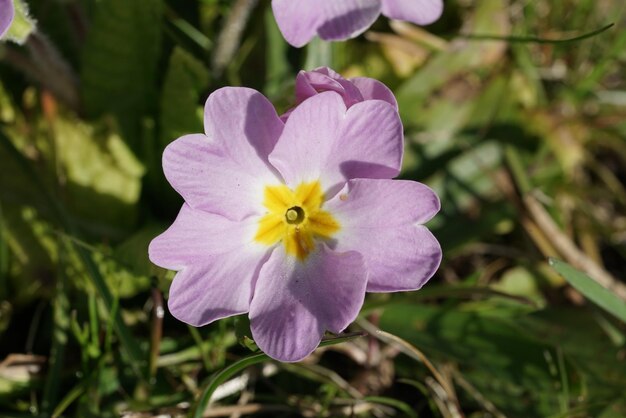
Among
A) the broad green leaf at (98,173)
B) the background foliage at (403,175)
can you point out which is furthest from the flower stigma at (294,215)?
the broad green leaf at (98,173)

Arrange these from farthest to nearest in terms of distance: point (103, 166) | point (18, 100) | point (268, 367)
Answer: point (18, 100) < point (103, 166) < point (268, 367)

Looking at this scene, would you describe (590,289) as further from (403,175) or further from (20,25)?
(20,25)

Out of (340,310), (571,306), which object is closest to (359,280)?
(340,310)

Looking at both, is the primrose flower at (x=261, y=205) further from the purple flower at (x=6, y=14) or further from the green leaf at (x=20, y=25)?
the green leaf at (x=20, y=25)

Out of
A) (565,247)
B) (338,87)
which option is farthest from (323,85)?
(565,247)

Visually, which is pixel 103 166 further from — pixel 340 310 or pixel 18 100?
pixel 340 310

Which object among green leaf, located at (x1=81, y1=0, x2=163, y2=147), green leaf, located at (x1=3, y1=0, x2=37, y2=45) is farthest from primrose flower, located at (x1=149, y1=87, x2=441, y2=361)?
green leaf, located at (x1=81, y1=0, x2=163, y2=147)
